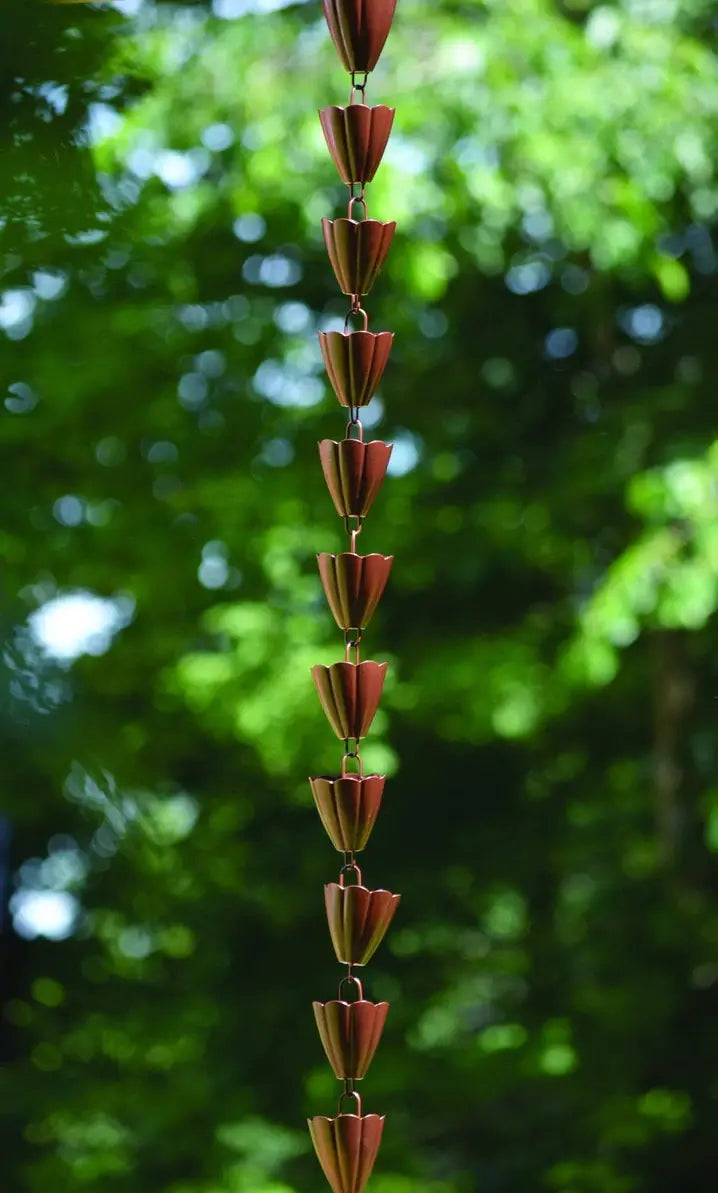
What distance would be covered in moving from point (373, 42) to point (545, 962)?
206cm

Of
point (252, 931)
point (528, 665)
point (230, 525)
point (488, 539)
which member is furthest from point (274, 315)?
point (252, 931)

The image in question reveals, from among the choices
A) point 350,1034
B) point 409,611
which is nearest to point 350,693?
point 350,1034

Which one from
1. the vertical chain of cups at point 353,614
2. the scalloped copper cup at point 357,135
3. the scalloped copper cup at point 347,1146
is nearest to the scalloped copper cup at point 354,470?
the vertical chain of cups at point 353,614

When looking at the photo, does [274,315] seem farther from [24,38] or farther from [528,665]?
[24,38]

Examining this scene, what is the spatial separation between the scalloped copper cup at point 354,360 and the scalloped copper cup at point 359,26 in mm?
116

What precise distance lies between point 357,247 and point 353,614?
163 mm

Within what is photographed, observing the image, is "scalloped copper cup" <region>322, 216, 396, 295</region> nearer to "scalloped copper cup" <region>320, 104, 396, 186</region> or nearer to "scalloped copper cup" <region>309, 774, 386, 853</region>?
"scalloped copper cup" <region>320, 104, 396, 186</region>

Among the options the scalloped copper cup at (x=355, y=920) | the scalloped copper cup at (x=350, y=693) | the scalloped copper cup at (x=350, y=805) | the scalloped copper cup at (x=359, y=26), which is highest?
the scalloped copper cup at (x=359, y=26)

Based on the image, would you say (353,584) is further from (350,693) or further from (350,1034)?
(350,1034)

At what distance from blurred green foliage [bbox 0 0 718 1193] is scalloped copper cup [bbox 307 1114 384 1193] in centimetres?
120

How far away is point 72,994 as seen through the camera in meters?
2.26

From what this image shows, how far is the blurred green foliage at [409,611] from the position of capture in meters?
1.91

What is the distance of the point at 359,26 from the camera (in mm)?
551

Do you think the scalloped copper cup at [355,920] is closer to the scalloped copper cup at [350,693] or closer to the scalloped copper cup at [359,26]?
the scalloped copper cup at [350,693]
